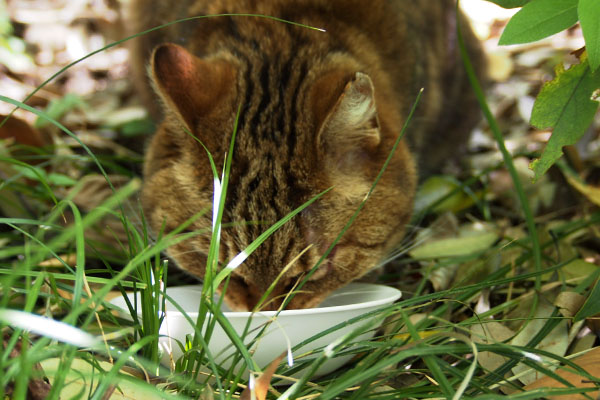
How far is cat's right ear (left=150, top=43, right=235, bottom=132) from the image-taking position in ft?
5.30

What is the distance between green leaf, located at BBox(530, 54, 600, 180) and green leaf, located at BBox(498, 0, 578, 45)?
0.53ft

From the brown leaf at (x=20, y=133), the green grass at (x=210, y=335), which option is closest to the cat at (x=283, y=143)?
the green grass at (x=210, y=335)

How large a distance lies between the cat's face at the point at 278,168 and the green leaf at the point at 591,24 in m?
0.51

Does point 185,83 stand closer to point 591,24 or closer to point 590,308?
point 591,24

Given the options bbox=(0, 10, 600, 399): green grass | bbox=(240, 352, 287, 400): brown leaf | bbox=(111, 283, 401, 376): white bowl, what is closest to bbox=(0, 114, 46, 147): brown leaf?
bbox=(0, 10, 600, 399): green grass

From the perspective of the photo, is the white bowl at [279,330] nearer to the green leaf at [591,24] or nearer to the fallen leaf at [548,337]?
the fallen leaf at [548,337]

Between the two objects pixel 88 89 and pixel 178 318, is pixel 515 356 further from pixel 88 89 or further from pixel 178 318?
pixel 88 89

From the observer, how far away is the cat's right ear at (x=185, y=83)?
63.6 inches

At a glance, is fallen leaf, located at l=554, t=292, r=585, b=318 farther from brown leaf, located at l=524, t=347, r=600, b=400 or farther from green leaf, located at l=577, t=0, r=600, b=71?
green leaf, located at l=577, t=0, r=600, b=71

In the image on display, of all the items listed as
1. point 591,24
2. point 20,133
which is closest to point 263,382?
point 591,24

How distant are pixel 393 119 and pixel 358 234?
1.61ft

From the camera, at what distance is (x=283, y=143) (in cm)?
164

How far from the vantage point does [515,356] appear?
1283 millimetres

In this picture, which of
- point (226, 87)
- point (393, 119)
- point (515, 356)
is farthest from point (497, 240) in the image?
point (226, 87)
